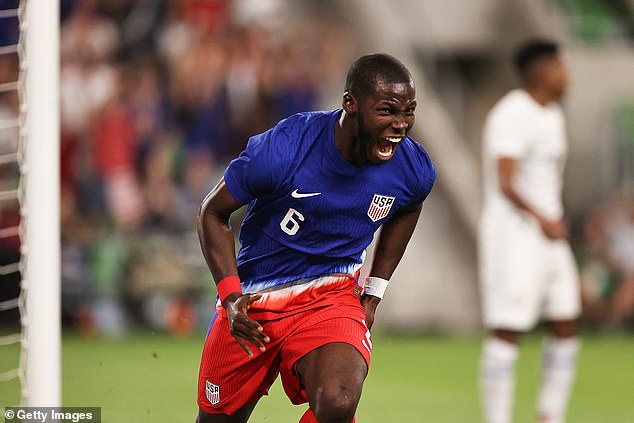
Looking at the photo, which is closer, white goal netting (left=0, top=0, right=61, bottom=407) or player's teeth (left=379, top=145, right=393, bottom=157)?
player's teeth (left=379, top=145, right=393, bottom=157)

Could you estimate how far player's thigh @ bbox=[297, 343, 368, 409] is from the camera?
4.68 m

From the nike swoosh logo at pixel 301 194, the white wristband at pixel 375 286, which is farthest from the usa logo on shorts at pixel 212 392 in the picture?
the nike swoosh logo at pixel 301 194

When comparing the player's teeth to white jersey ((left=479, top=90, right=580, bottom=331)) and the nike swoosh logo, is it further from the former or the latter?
white jersey ((left=479, top=90, right=580, bottom=331))

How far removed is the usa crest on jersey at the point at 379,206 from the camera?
5.07 meters

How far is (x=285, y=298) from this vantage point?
16.8ft

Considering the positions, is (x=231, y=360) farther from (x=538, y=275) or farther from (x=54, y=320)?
(x=538, y=275)

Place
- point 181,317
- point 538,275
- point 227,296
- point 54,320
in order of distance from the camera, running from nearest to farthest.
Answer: point 227,296
point 54,320
point 538,275
point 181,317

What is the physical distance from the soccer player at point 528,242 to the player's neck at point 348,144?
311 cm

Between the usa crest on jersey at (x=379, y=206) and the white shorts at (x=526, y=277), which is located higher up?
the usa crest on jersey at (x=379, y=206)

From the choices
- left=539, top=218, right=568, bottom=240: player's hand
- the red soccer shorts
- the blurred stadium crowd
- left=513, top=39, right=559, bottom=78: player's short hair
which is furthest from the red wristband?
the blurred stadium crowd

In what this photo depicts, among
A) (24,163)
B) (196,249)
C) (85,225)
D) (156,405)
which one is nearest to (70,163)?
(85,225)

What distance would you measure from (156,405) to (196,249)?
225 inches

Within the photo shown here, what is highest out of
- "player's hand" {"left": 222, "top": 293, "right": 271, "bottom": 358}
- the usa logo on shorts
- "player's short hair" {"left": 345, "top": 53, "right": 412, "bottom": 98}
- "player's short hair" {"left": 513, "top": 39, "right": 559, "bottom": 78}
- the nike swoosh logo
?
"player's short hair" {"left": 513, "top": 39, "right": 559, "bottom": 78}

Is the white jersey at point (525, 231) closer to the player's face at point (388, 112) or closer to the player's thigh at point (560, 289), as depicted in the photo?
the player's thigh at point (560, 289)
